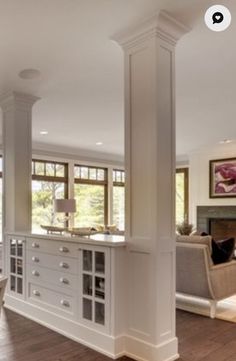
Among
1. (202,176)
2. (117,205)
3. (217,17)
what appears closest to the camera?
(217,17)

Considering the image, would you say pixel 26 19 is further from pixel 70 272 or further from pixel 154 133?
pixel 70 272

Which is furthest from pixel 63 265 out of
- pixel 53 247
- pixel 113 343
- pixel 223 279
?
pixel 223 279

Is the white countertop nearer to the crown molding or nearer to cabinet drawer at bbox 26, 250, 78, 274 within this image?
cabinet drawer at bbox 26, 250, 78, 274

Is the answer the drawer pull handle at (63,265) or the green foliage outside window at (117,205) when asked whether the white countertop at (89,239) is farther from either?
the green foliage outside window at (117,205)

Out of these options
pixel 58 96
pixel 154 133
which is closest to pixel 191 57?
pixel 154 133

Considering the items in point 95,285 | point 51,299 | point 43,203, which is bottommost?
point 51,299

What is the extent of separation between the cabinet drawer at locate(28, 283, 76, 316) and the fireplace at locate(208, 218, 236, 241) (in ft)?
19.4

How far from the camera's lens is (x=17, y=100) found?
4727 mm

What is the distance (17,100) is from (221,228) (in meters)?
6.40

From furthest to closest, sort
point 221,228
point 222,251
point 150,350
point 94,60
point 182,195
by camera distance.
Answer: point 182,195 → point 221,228 → point 222,251 → point 94,60 → point 150,350

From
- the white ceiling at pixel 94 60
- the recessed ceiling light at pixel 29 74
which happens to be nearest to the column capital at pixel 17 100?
the white ceiling at pixel 94 60

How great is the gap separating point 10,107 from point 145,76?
245cm

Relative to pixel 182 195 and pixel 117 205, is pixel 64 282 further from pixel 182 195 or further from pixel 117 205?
pixel 182 195

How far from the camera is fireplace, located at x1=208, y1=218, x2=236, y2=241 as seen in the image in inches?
352
